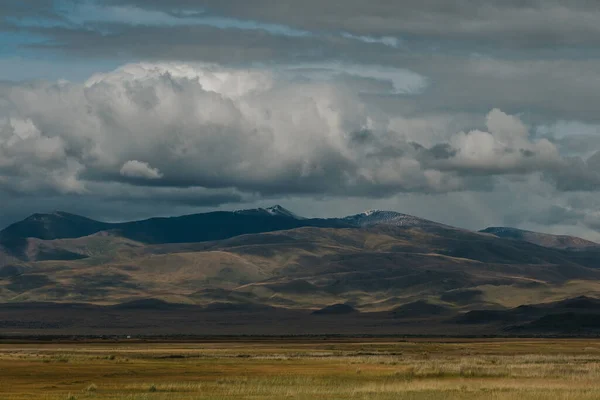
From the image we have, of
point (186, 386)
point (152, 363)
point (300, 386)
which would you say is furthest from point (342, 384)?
point (152, 363)

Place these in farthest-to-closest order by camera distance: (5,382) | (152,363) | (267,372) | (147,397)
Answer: (152,363) → (267,372) → (5,382) → (147,397)

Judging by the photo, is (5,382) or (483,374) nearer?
(5,382)

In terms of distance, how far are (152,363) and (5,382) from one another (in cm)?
2737

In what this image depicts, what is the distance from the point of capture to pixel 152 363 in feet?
311

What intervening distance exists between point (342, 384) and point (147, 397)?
55.5ft

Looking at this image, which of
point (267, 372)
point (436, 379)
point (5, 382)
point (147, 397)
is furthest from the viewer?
point (267, 372)

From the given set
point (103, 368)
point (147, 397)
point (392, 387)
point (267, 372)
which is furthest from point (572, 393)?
point (103, 368)

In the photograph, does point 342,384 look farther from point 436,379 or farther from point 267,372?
point 267,372

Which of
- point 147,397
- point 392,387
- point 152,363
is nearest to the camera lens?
point 147,397

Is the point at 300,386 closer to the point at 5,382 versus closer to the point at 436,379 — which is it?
the point at 436,379

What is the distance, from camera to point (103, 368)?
8506 cm

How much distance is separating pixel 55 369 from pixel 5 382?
48.5 ft

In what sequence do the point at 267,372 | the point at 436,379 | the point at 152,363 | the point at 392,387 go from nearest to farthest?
the point at 392,387 < the point at 436,379 < the point at 267,372 < the point at 152,363

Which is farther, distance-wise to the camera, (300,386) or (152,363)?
(152,363)
